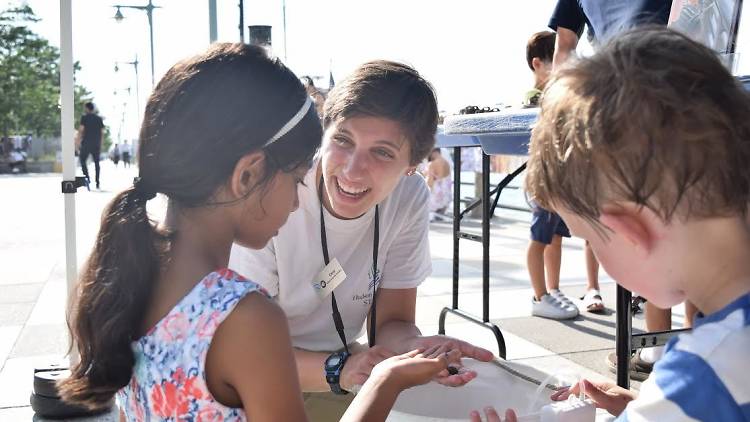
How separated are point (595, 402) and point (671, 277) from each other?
0.40 meters

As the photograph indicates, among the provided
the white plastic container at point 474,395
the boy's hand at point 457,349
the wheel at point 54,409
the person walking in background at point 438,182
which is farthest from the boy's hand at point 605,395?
the person walking in background at point 438,182

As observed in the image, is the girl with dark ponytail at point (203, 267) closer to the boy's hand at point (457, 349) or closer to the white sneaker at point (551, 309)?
the boy's hand at point (457, 349)

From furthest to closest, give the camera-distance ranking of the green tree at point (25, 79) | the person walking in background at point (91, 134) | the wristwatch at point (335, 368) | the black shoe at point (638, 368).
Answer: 1. the green tree at point (25, 79)
2. the person walking in background at point (91, 134)
3. the black shoe at point (638, 368)
4. the wristwatch at point (335, 368)

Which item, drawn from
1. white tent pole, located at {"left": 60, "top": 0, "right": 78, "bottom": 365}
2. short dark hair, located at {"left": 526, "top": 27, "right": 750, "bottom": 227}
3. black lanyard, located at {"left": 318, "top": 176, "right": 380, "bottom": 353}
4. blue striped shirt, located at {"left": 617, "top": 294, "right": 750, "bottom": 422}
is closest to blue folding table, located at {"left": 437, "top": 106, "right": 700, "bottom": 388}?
black lanyard, located at {"left": 318, "top": 176, "right": 380, "bottom": 353}

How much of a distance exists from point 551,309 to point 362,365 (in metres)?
2.66

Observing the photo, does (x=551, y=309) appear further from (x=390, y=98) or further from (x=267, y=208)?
(x=267, y=208)

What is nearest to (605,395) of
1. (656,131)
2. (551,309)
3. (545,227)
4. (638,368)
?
(656,131)

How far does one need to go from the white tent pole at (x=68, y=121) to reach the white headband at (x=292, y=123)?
5.05 ft

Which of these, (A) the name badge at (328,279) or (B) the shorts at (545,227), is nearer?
(A) the name badge at (328,279)

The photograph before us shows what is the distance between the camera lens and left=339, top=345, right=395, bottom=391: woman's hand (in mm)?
1534

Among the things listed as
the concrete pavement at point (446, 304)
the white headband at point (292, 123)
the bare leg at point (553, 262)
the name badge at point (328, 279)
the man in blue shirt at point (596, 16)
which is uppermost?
the man in blue shirt at point (596, 16)

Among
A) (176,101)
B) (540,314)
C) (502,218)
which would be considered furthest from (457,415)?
(502,218)

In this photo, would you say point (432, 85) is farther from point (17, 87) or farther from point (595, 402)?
point (17, 87)

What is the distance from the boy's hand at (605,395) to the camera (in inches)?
47.5
